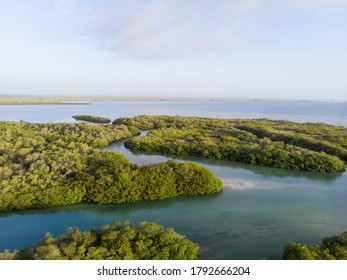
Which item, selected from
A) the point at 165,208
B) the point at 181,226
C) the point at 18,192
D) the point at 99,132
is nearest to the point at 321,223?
the point at 181,226

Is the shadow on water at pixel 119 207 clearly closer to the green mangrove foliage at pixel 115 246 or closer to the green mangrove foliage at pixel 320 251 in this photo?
the green mangrove foliage at pixel 115 246

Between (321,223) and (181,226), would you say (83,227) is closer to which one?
(181,226)

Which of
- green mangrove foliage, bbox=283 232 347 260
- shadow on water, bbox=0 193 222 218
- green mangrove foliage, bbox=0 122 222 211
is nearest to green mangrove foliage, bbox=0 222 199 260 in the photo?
green mangrove foliage, bbox=283 232 347 260

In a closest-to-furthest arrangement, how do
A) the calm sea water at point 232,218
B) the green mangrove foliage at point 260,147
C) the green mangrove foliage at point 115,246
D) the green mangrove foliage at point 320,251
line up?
the green mangrove foliage at point 115,246, the green mangrove foliage at point 320,251, the calm sea water at point 232,218, the green mangrove foliage at point 260,147

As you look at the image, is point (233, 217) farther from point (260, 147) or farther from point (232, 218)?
point (260, 147)

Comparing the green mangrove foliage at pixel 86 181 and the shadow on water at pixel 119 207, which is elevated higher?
the green mangrove foliage at pixel 86 181

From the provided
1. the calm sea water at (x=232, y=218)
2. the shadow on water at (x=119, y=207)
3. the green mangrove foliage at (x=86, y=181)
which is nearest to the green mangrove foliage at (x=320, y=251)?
the calm sea water at (x=232, y=218)
